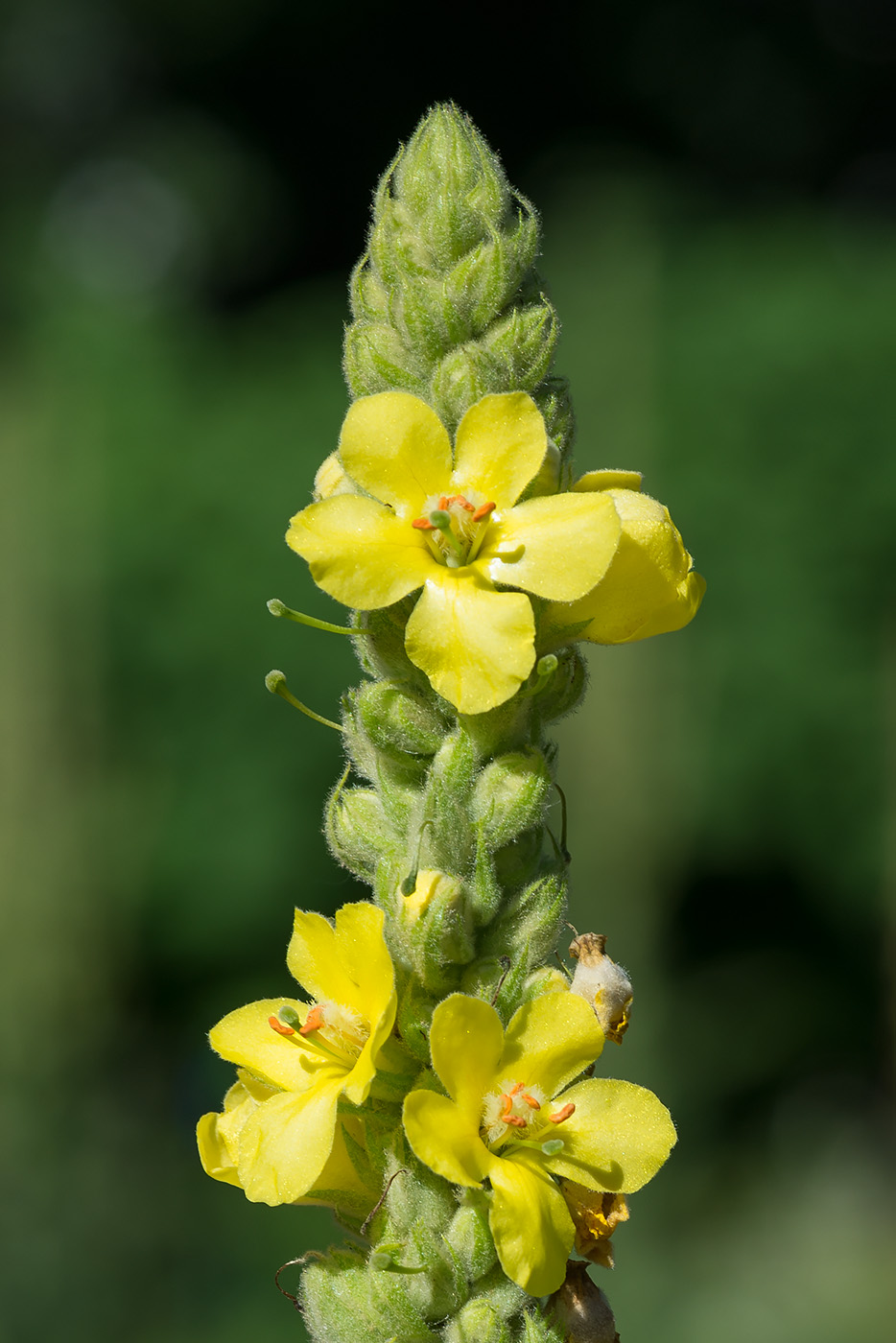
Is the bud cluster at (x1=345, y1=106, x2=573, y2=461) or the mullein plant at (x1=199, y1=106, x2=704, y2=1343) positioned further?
the bud cluster at (x1=345, y1=106, x2=573, y2=461)

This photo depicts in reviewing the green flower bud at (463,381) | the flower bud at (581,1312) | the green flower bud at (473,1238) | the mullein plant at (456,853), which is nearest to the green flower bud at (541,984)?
the mullein plant at (456,853)

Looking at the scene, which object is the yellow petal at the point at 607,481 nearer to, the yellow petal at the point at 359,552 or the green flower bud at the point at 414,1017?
the yellow petal at the point at 359,552

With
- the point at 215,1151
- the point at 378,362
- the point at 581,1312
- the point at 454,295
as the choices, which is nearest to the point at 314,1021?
the point at 215,1151

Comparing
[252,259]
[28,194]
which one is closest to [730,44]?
[252,259]

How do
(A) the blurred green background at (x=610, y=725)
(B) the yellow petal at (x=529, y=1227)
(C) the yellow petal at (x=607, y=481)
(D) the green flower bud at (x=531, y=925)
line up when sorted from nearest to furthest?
1. (B) the yellow petal at (x=529, y=1227)
2. (D) the green flower bud at (x=531, y=925)
3. (C) the yellow petal at (x=607, y=481)
4. (A) the blurred green background at (x=610, y=725)

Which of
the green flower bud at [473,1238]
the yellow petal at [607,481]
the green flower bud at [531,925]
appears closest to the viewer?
the green flower bud at [473,1238]

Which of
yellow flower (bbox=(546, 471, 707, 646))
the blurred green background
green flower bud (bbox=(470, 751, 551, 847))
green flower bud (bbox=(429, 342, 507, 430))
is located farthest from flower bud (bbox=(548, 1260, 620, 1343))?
the blurred green background

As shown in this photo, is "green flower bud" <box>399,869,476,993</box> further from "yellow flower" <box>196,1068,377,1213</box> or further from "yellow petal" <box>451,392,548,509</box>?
"yellow petal" <box>451,392,548,509</box>

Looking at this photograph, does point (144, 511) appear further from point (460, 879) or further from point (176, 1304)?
point (460, 879)
